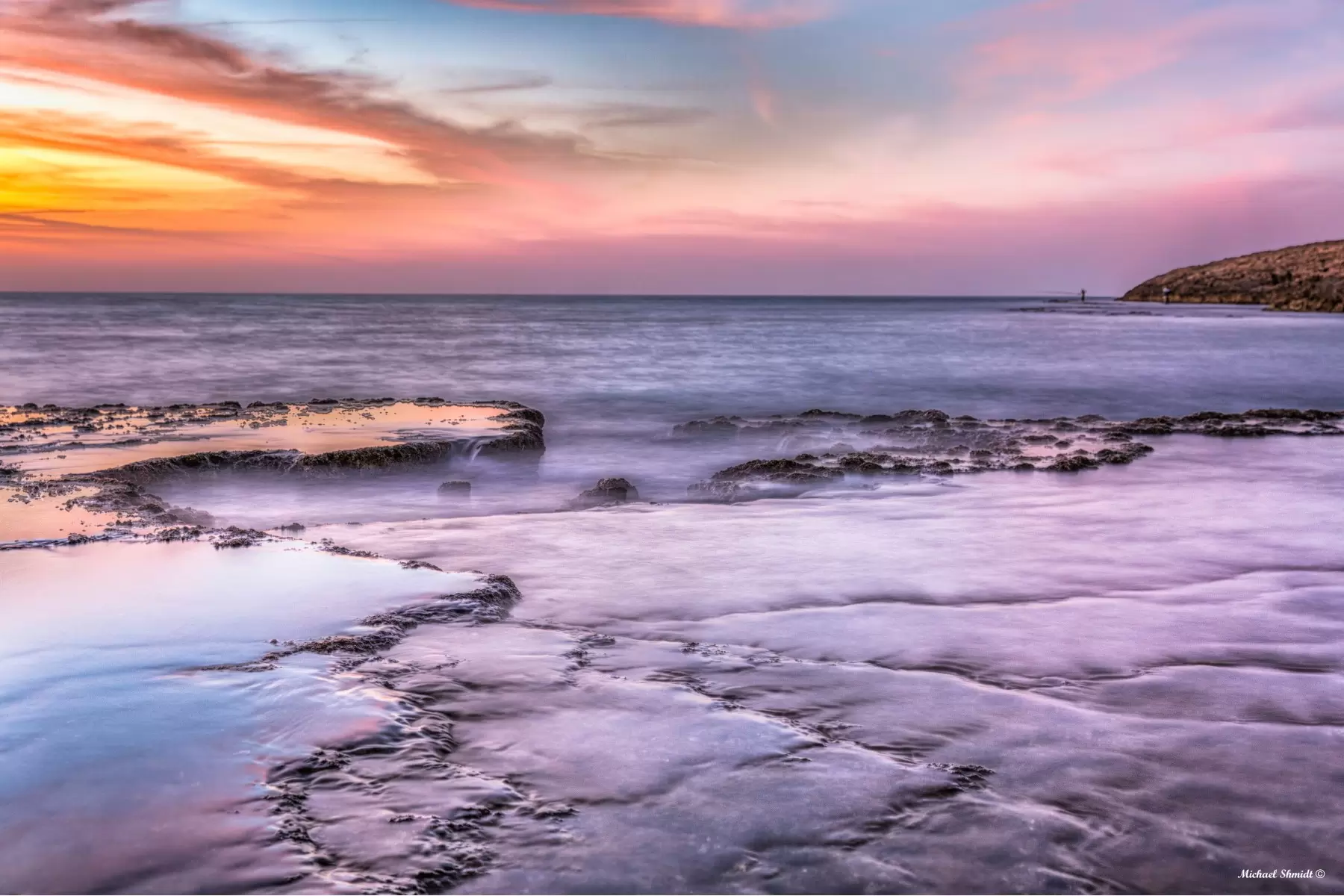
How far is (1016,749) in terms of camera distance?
4.06 m

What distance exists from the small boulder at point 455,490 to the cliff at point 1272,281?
2662 inches

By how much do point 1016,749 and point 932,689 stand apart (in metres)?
0.71

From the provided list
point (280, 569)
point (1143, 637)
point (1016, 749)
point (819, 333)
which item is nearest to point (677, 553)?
point (280, 569)

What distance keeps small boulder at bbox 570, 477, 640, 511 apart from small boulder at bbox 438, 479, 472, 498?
1.14m

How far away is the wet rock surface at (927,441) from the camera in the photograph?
1089 cm

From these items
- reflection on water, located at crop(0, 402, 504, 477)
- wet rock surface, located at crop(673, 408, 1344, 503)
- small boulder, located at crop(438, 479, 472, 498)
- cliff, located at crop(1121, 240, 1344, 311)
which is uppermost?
cliff, located at crop(1121, 240, 1344, 311)

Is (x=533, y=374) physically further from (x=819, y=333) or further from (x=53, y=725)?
(x=819, y=333)

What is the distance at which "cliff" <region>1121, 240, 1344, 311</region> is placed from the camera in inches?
2598

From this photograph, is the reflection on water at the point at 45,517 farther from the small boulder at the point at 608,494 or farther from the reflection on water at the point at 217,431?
the small boulder at the point at 608,494

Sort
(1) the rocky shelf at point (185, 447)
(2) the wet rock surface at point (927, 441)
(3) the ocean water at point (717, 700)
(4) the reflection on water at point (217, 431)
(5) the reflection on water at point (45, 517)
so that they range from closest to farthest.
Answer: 1. (3) the ocean water at point (717, 700)
2. (5) the reflection on water at point (45, 517)
3. (1) the rocky shelf at point (185, 447)
4. (4) the reflection on water at point (217, 431)
5. (2) the wet rock surface at point (927, 441)

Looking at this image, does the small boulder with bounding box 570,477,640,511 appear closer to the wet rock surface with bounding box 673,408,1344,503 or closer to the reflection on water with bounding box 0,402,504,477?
the wet rock surface with bounding box 673,408,1344,503
